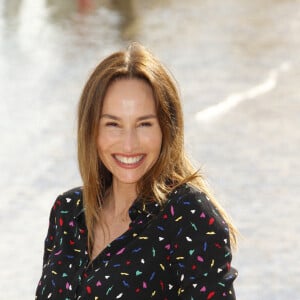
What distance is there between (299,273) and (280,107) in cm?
430

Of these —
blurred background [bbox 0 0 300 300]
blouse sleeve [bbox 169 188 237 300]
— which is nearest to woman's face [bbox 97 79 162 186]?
blouse sleeve [bbox 169 188 237 300]

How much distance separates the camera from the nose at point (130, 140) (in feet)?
10.4

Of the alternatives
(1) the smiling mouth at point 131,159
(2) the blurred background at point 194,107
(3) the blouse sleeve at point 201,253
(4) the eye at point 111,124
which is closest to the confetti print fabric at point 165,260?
(3) the blouse sleeve at point 201,253

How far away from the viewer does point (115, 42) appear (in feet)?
43.7

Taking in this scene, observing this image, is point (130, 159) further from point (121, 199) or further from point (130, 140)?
point (121, 199)

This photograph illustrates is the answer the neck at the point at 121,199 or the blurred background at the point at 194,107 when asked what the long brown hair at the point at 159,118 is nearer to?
the neck at the point at 121,199

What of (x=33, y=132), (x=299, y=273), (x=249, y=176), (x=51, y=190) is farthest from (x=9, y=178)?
(x=299, y=273)

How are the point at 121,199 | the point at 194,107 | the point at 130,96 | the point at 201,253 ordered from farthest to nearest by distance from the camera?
1. the point at 194,107
2. the point at 121,199
3. the point at 130,96
4. the point at 201,253

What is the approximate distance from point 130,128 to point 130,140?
0.11 ft

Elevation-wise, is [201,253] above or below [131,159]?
below

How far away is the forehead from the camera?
10.3 feet

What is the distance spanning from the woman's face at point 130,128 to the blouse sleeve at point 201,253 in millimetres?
220

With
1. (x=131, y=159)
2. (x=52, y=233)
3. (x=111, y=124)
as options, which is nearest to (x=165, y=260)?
(x=131, y=159)

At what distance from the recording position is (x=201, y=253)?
118 inches
